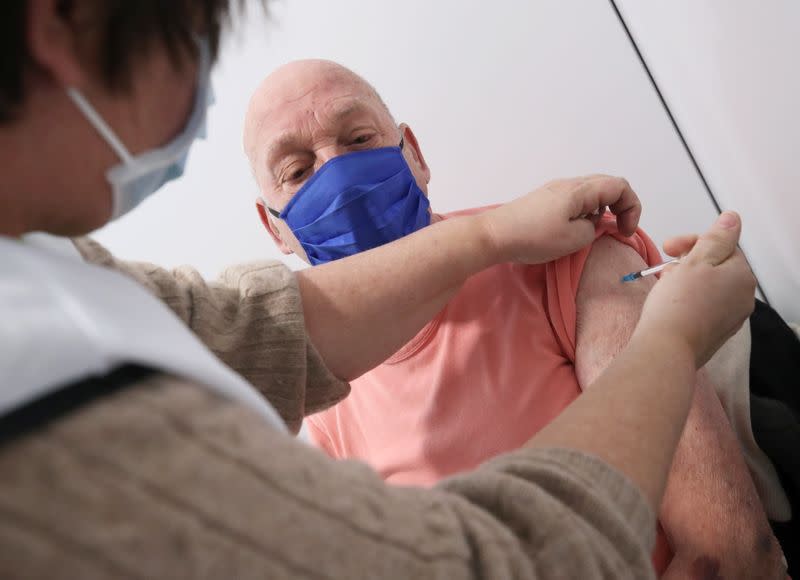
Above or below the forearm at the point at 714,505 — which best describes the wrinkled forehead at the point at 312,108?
above

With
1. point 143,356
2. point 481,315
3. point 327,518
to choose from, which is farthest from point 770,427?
point 143,356

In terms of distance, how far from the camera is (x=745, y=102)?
3.99 ft

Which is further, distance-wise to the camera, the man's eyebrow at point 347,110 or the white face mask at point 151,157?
the man's eyebrow at point 347,110

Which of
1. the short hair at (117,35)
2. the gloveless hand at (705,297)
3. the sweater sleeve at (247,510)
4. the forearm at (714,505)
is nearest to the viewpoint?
the sweater sleeve at (247,510)

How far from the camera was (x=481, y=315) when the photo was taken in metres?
1.29

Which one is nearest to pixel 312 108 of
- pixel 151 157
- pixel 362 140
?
pixel 362 140

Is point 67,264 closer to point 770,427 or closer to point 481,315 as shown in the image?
point 481,315

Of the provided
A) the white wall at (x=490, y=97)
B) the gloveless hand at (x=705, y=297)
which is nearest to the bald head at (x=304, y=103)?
the white wall at (x=490, y=97)

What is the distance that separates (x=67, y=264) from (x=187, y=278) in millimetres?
464

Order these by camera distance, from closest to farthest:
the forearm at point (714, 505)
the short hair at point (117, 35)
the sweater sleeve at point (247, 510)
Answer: the sweater sleeve at point (247, 510)
the short hair at point (117, 35)
the forearm at point (714, 505)

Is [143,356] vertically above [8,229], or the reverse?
[8,229]

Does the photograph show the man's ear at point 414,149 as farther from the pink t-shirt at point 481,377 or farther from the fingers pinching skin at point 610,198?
the fingers pinching skin at point 610,198

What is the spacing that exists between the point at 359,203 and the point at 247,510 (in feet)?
3.18

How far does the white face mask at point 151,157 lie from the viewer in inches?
23.0
